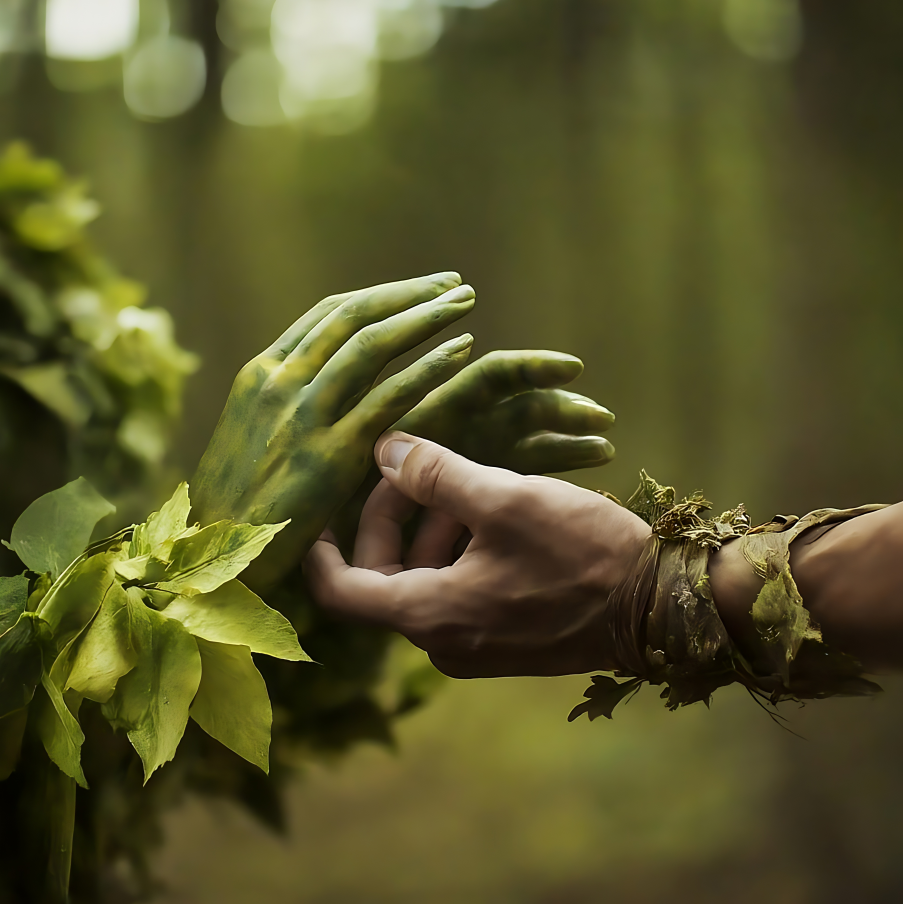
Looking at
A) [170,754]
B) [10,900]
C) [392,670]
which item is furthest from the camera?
[392,670]

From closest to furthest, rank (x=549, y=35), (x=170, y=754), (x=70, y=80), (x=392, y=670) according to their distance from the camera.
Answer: (x=170, y=754)
(x=392, y=670)
(x=70, y=80)
(x=549, y=35)

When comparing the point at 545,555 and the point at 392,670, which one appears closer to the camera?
the point at 545,555

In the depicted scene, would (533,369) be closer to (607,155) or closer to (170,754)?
(170,754)

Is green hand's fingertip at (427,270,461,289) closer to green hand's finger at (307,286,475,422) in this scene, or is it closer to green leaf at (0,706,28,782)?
green hand's finger at (307,286,475,422)

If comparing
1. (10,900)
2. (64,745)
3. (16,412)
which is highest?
(16,412)

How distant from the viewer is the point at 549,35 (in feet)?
2.51

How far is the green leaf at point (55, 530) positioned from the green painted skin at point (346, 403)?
5 cm

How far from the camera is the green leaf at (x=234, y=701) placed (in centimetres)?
32

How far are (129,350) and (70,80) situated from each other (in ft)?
1.14

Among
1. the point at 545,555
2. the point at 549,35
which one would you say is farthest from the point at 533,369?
the point at 549,35

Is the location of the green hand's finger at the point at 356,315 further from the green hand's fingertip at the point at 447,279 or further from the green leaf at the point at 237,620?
the green leaf at the point at 237,620

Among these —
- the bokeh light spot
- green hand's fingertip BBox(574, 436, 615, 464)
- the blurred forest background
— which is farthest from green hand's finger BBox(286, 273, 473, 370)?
the bokeh light spot

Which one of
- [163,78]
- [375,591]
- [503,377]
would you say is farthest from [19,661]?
[163,78]

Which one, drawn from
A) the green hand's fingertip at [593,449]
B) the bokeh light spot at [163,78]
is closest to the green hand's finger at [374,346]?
the green hand's fingertip at [593,449]
